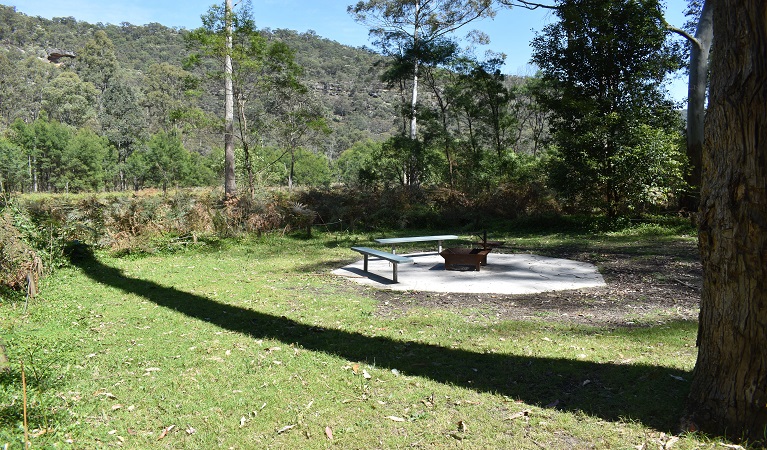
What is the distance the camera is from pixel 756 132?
8.41ft

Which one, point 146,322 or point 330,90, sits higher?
point 330,90

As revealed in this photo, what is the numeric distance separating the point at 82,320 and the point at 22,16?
6414 inches

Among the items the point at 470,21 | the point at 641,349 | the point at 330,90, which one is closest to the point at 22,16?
the point at 330,90

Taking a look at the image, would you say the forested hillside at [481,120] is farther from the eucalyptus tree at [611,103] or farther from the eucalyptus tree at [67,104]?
the eucalyptus tree at [67,104]

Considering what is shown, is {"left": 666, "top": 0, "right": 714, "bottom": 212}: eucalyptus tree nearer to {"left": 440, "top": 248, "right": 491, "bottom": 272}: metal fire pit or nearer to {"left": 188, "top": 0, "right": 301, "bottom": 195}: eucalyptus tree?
{"left": 440, "top": 248, "right": 491, "bottom": 272}: metal fire pit

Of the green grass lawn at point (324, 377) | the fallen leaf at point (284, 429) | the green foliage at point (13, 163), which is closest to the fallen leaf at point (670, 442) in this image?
the green grass lawn at point (324, 377)

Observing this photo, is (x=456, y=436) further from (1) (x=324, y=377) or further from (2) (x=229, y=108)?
(2) (x=229, y=108)

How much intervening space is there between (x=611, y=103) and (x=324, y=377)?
12055 mm

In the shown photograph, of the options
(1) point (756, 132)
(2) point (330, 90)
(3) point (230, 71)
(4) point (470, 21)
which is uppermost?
(2) point (330, 90)

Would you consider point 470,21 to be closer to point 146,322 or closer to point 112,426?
point 146,322

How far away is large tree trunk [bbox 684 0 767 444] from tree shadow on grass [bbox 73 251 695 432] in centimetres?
41

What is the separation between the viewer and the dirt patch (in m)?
5.72

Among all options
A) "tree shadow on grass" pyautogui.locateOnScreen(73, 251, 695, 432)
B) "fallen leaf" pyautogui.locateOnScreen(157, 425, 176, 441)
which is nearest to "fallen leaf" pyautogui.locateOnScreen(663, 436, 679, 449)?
"tree shadow on grass" pyautogui.locateOnScreen(73, 251, 695, 432)

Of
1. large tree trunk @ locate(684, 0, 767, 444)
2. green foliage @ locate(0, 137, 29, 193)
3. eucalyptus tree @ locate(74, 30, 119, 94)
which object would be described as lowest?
large tree trunk @ locate(684, 0, 767, 444)
